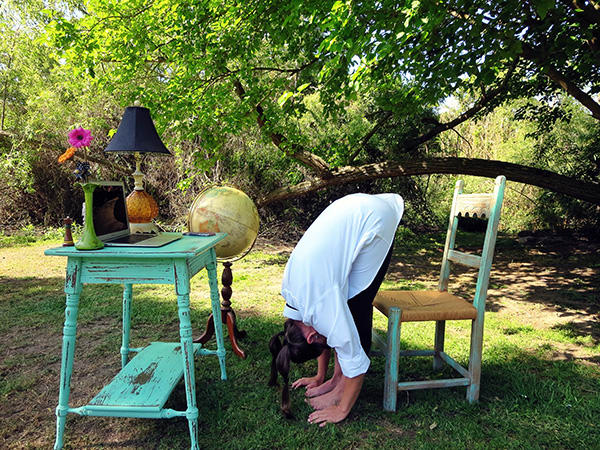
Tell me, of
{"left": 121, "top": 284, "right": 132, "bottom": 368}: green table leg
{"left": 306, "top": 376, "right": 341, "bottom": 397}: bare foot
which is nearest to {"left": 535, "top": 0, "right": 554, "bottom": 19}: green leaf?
{"left": 306, "top": 376, "right": 341, "bottom": 397}: bare foot

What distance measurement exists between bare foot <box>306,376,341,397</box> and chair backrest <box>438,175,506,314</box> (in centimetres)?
112

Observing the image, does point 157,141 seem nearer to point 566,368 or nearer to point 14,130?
point 566,368

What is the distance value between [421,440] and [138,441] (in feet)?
5.51

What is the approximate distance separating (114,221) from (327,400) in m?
1.88

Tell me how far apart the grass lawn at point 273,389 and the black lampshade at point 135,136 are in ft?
5.87

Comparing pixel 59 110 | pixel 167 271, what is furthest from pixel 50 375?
pixel 59 110

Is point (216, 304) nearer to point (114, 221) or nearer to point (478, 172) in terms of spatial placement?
point (114, 221)

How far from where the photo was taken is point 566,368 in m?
3.32

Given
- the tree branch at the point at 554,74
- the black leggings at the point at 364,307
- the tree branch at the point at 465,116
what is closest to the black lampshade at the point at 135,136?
the black leggings at the point at 364,307

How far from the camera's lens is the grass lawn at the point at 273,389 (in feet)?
A: 7.93

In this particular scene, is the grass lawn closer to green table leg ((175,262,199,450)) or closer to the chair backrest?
green table leg ((175,262,199,450))

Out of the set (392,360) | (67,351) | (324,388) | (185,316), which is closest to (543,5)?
(392,360)

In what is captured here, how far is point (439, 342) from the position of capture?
3.22m

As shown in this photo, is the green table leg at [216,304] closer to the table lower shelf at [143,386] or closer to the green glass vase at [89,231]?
the table lower shelf at [143,386]
